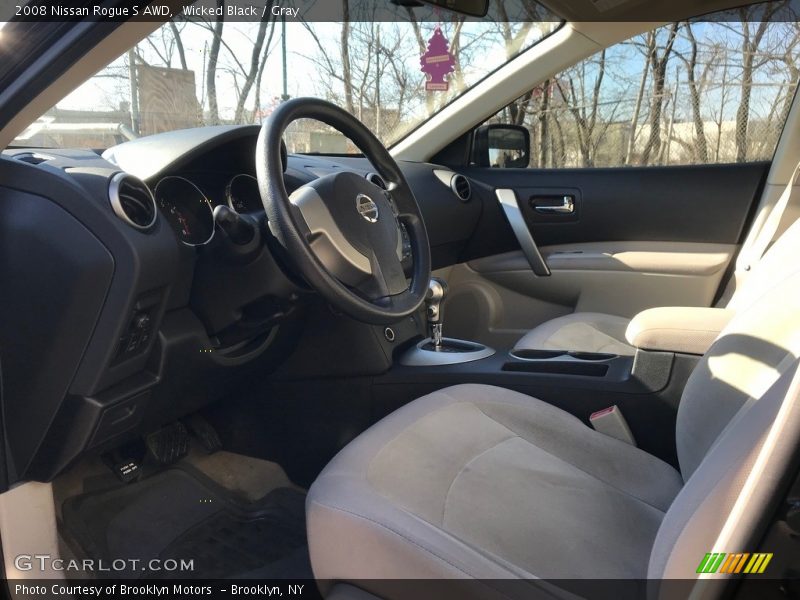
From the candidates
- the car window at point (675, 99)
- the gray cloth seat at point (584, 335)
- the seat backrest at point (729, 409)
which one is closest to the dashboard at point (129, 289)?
the gray cloth seat at point (584, 335)

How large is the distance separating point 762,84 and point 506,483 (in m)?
1.95

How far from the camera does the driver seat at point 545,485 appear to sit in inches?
34.8

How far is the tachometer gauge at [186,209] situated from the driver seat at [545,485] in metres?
0.56

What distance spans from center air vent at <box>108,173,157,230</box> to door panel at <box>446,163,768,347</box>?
165 centimetres

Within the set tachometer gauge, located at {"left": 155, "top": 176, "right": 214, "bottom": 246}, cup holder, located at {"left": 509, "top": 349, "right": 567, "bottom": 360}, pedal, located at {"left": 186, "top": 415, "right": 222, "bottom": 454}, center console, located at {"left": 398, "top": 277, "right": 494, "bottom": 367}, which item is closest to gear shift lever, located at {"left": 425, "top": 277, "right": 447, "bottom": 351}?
center console, located at {"left": 398, "top": 277, "right": 494, "bottom": 367}

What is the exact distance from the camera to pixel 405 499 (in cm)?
114

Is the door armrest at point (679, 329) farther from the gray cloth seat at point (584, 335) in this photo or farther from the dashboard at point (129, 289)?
the dashboard at point (129, 289)

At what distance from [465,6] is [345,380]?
3.42 ft

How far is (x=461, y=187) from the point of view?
271 centimetres

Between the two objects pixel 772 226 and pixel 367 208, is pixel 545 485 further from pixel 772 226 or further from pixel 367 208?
pixel 772 226

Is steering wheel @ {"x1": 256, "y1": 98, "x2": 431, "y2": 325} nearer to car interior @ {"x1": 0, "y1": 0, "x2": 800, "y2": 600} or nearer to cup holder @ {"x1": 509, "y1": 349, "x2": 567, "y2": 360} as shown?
car interior @ {"x1": 0, "y1": 0, "x2": 800, "y2": 600}

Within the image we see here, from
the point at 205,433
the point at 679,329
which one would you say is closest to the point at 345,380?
the point at 205,433

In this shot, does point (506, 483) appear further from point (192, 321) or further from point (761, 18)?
point (761, 18)

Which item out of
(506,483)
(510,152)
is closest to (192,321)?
(506,483)
